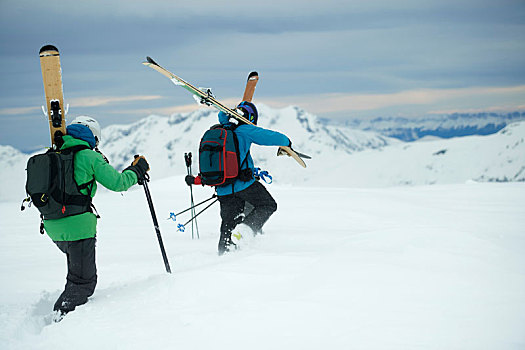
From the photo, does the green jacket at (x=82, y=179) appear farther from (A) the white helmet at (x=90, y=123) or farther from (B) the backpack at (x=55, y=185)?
(A) the white helmet at (x=90, y=123)

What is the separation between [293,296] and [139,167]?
2420 millimetres

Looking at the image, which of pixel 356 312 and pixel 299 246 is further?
pixel 299 246

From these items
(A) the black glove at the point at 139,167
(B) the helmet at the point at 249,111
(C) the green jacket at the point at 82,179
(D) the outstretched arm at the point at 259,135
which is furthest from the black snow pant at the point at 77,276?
(B) the helmet at the point at 249,111

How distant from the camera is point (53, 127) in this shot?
16.0ft

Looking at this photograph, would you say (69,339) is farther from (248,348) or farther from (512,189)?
(512,189)

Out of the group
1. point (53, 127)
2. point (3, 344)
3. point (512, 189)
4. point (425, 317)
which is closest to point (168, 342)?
point (3, 344)

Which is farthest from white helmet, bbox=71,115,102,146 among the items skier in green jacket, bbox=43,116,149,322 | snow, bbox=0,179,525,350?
snow, bbox=0,179,525,350

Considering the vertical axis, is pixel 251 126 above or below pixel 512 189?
above

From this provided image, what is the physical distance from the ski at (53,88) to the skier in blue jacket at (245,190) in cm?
226

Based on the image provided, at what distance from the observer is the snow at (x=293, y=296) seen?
3.41 meters

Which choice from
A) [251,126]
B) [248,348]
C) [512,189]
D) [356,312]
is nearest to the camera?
[248,348]

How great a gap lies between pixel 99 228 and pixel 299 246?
5.54m

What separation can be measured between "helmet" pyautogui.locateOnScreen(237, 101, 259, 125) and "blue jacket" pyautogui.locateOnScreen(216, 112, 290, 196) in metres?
0.36

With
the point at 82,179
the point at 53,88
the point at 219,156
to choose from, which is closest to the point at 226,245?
the point at 219,156
